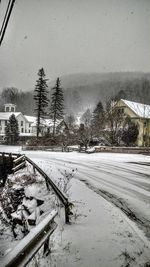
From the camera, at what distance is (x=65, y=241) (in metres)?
4.78

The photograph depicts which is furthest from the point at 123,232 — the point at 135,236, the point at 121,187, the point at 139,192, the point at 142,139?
the point at 142,139

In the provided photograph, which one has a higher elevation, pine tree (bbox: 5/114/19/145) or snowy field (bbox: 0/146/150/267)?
pine tree (bbox: 5/114/19/145)

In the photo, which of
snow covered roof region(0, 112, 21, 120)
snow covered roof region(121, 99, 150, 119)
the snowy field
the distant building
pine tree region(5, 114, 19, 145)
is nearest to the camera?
the snowy field

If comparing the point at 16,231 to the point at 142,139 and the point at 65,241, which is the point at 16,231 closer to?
the point at 65,241

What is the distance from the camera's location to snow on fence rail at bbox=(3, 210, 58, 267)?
260 cm

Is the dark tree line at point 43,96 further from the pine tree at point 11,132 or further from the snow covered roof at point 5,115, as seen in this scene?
the snow covered roof at point 5,115

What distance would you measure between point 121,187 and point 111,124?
27.2 m

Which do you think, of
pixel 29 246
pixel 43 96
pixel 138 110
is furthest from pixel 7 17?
pixel 138 110

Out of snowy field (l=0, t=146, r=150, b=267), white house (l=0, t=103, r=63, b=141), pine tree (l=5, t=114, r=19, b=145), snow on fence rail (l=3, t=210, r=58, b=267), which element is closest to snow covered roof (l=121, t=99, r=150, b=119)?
white house (l=0, t=103, r=63, b=141)

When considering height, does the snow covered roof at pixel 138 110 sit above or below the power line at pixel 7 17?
above

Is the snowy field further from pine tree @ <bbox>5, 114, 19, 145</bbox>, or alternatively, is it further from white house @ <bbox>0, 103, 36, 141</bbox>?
white house @ <bbox>0, 103, 36, 141</bbox>

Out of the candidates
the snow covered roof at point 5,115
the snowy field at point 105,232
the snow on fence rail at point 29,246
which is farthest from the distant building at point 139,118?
the snow on fence rail at point 29,246

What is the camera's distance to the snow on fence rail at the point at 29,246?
102 inches

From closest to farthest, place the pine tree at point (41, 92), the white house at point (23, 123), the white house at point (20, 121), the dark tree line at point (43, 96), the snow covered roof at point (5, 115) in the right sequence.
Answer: the pine tree at point (41, 92) < the dark tree line at point (43, 96) < the white house at point (23, 123) < the white house at point (20, 121) < the snow covered roof at point (5, 115)
